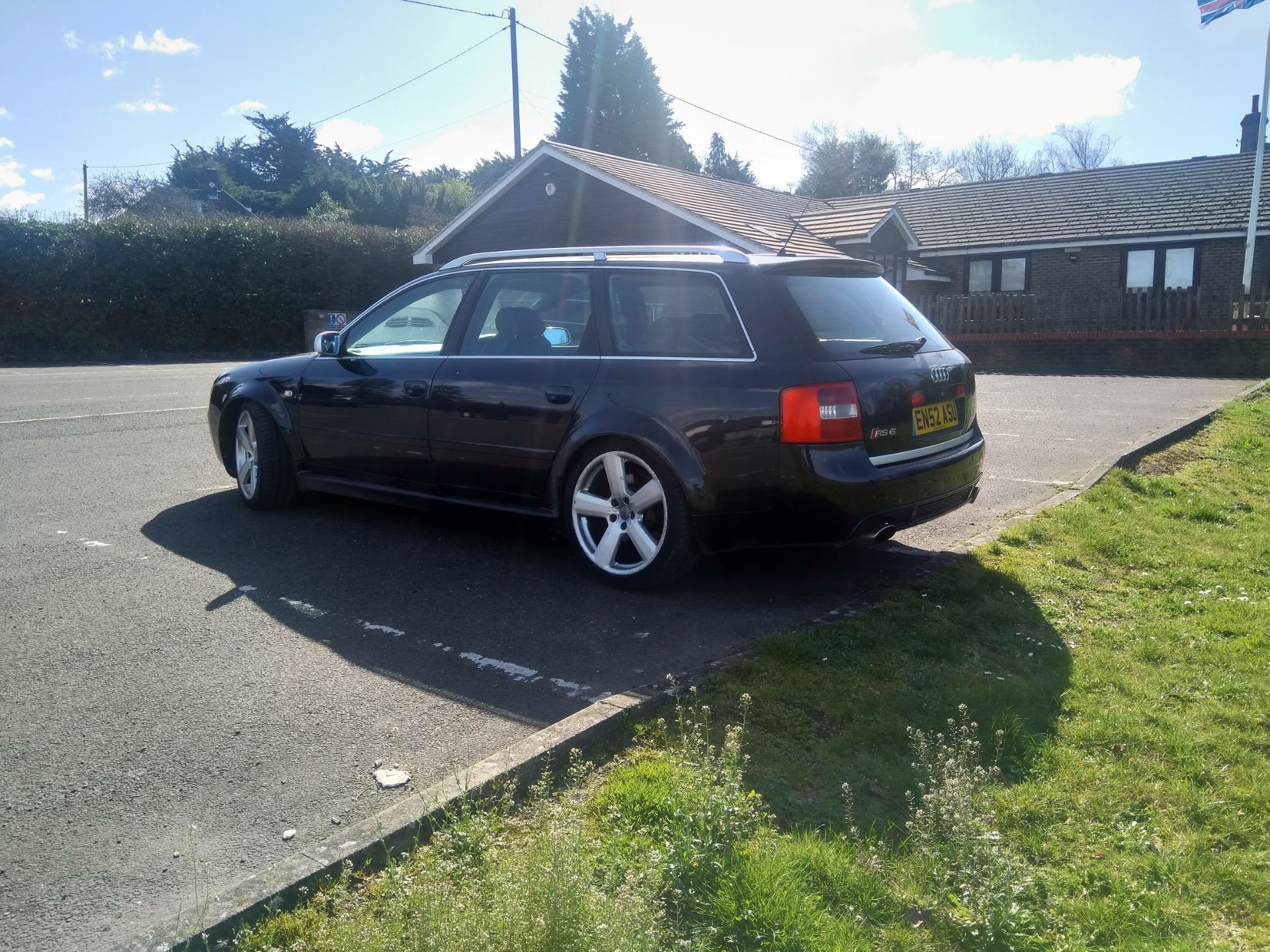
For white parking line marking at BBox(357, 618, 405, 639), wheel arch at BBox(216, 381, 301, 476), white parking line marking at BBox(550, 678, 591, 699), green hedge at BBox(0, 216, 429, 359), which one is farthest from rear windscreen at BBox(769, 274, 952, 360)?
green hedge at BBox(0, 216, 429, 359)

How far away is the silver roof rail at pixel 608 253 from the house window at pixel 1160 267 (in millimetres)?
25506

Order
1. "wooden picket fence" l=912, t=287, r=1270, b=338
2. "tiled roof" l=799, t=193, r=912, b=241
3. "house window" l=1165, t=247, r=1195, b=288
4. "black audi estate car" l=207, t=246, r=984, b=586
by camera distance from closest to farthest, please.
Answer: "black audi estate car" l=207, t=246, r=984, b=586, "wooden picket fence" l=912, t=287, r=1270, b=338, "tiled roof" l=799, t=193, r=912, b=241, "house window" l=1165, t=247, r=1195, b=288

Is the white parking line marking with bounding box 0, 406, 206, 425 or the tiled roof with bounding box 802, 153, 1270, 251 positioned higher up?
the tiled roof with bounding box 802, 153, 1270, 251

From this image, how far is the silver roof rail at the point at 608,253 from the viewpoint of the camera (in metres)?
5.31

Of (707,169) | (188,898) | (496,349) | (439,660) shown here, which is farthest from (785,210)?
(707,169)

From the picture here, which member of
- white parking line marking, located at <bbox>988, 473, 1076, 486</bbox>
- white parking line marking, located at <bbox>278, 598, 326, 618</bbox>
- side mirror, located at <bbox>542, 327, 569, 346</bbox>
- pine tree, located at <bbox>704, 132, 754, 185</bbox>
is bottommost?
white parking line marking, located at <bbox>278, 598, 326, 618</bbox>

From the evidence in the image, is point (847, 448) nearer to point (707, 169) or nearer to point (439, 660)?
point (439, 660)

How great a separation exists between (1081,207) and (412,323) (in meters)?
28.8

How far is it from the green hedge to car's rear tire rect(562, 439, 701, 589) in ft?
83.6

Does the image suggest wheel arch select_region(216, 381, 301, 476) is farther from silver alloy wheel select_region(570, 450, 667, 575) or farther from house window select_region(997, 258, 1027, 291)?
house window select_region(997, 258, 1027, 291)

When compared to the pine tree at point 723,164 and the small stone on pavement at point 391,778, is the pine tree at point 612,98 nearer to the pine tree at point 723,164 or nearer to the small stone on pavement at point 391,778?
the pine tree at point 723,164

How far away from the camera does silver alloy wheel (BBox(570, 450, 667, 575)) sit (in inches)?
201

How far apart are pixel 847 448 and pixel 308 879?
9.75ft

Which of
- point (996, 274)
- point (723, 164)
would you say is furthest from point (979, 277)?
point (723, 164)
